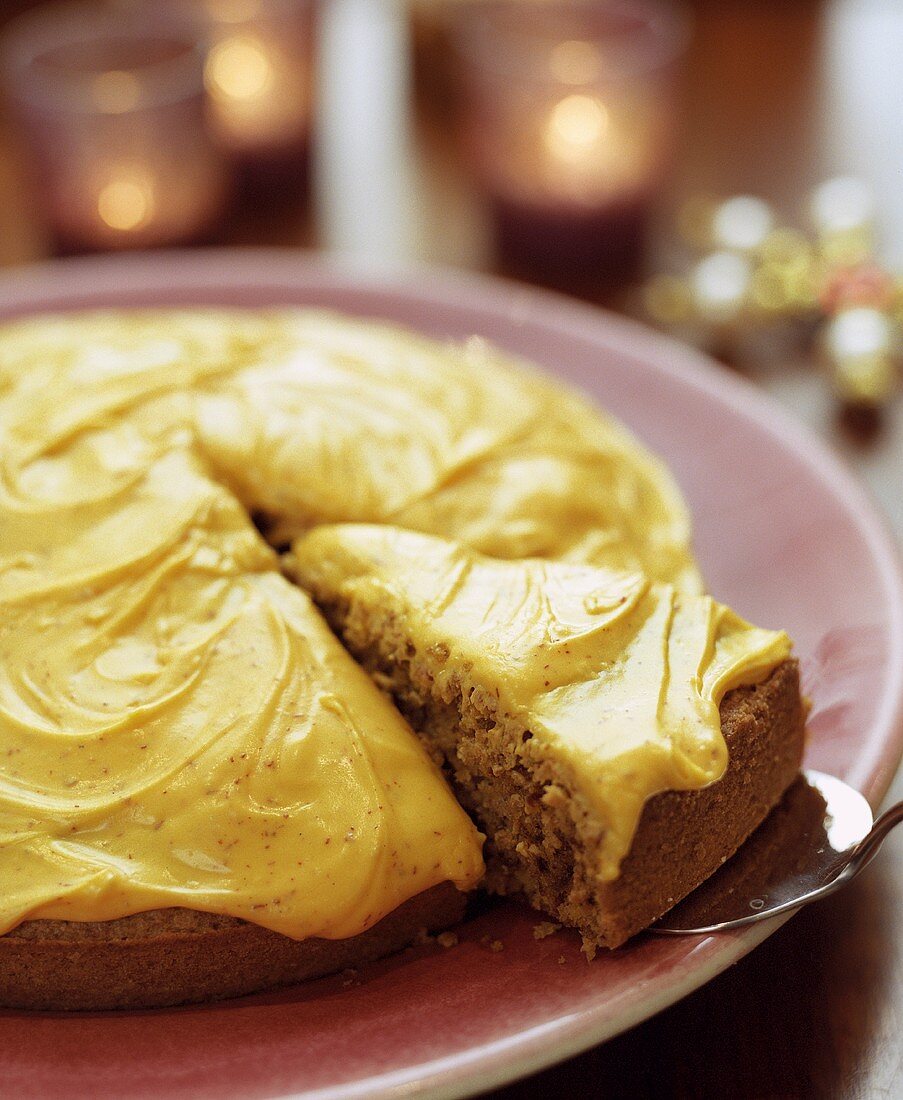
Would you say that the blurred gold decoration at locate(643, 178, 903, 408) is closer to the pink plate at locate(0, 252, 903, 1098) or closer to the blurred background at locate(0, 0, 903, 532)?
the blurred background at locate(0, 0, 903, 532)

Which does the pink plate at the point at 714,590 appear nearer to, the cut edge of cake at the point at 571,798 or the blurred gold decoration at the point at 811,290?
the cut edge of cake at the point at 571,798

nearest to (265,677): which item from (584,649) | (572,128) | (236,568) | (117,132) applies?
(236,568)

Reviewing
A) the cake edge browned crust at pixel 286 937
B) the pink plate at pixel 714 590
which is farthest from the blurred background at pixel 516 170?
the cake edge browned crust at pixel 286 937

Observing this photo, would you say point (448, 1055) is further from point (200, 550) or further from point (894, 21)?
point (894, 21)

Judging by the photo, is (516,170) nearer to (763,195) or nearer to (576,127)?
(576,127)

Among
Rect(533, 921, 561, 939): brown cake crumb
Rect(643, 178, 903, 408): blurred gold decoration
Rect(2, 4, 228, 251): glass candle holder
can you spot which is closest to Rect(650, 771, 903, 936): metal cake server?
Rect(533, 921, 561, 939): brown cake crumb

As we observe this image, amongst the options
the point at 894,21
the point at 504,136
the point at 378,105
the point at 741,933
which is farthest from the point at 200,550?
the point at 894,21
